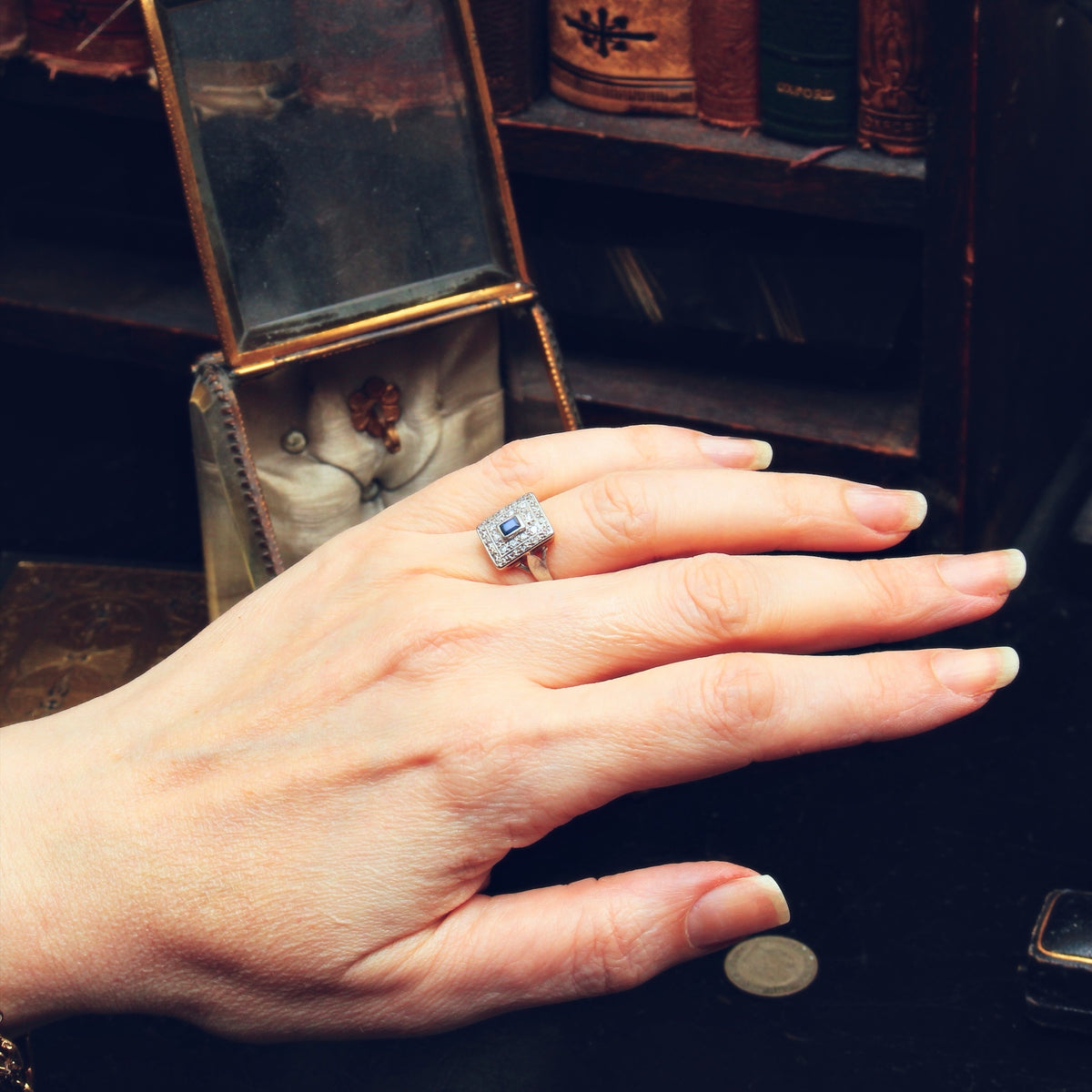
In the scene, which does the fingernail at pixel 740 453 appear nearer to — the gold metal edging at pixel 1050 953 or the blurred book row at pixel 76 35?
the gold metal edging at pixel 1050 953

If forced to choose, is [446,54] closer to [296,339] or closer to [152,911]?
[296,339]

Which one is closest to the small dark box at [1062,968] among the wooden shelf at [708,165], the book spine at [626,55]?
the wooden shelf at [708,165]

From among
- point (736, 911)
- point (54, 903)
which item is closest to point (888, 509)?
point (736, 911)

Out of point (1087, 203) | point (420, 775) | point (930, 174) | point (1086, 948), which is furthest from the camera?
point (1087, 203)

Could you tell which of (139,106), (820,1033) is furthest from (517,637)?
(139,106)

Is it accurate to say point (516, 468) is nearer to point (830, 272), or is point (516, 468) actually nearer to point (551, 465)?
point (551, 465)

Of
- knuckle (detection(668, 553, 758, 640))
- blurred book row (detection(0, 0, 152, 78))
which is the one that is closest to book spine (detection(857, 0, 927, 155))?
knuckle (detection(668, 553, 758, 640))

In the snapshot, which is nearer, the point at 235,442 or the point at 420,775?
the point at 420,775

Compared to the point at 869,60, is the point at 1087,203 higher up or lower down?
lower down
